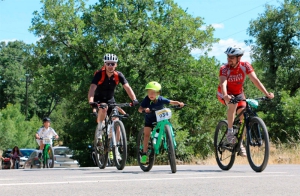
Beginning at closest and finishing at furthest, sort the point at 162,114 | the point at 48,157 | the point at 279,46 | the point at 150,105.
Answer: the point at 162,114
the point at 150,105
the point at 48,157
the point at 279,46

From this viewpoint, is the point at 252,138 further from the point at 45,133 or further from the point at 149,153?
the point at 45,133

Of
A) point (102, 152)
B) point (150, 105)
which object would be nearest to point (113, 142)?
point (102, 152)

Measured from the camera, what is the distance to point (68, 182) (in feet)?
25.9

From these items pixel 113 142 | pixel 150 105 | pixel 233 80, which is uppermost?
pixel 233 80

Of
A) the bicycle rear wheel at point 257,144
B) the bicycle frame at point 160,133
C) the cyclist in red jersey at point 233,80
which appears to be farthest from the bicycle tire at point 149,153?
the bicycle rear wheel at point 257,144

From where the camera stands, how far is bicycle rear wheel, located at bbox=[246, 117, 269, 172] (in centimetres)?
952

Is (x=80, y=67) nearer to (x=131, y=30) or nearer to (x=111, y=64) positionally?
(x=131, y=30)

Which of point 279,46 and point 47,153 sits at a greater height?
point 279,46

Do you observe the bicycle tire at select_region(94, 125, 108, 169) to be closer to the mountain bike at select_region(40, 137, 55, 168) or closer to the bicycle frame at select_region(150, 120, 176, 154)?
the bicycle frame at select_region(150, 120, 176, 154)

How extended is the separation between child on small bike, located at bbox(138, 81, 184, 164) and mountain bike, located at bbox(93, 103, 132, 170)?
535mm

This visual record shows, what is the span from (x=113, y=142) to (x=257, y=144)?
2694 mm

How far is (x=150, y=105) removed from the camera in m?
10.2

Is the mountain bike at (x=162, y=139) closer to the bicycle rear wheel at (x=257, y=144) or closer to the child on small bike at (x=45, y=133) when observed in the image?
the bicycle rear wheel at (x=257, y=144)

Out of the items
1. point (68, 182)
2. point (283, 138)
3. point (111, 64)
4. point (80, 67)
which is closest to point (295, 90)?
point (283, 138)
